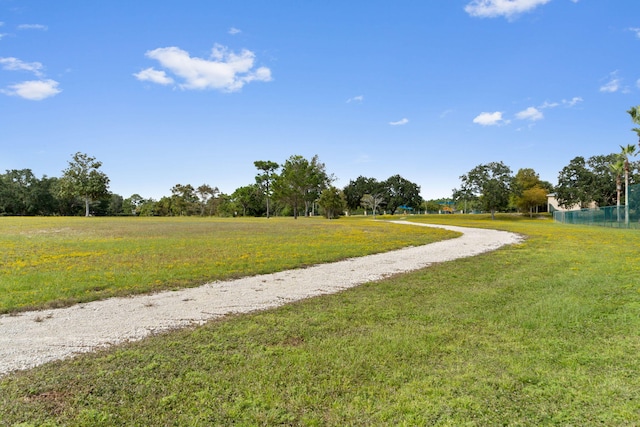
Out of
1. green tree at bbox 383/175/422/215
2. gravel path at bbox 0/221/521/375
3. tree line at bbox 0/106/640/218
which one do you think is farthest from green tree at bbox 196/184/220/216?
gravel path at bbox 0/221/521/375

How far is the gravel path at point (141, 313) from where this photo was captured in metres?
4.34

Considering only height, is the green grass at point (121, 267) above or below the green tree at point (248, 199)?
below

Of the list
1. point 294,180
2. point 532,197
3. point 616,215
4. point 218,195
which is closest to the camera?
point 616,215

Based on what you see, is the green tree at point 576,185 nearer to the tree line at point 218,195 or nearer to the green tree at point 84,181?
the tree line at point 218,195

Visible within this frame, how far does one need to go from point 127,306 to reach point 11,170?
105m

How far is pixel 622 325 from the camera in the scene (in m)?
4.86

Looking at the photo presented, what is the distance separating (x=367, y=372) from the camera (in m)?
3.51

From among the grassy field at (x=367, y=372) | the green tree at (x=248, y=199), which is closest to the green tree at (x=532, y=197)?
the green tree at (x=248, y=199)

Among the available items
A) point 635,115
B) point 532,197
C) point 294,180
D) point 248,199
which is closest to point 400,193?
point 532,197

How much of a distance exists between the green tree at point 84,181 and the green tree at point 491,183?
226 ft

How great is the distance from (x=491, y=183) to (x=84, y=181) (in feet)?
248

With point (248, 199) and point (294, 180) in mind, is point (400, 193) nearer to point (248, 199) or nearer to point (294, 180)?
point (248, 199)

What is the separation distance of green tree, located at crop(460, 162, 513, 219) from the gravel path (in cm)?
5933

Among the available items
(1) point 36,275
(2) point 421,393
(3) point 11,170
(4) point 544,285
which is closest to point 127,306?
(1) point 36,275
